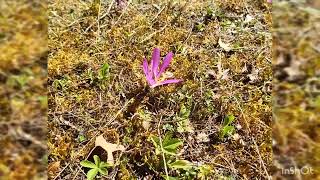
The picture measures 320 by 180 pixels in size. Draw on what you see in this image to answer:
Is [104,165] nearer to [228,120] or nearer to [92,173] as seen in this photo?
[92,173]

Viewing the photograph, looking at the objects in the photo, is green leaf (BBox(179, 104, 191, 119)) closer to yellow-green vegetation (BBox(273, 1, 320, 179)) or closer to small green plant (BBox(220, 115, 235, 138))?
small green plant (BBox(220, 115, 235, 138))

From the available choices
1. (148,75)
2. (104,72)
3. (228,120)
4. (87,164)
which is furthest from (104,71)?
(228,120)

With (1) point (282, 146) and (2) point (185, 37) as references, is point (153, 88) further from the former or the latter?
(1) point (282, 146)

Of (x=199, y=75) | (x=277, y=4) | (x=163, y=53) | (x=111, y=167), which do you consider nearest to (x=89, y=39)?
(x=163, y=53)

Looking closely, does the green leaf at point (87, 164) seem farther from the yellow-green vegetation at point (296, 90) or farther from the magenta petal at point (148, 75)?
the yellow-green vegetation at point (296, 90)

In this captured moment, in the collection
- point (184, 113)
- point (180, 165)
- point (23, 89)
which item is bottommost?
point (180, 165)

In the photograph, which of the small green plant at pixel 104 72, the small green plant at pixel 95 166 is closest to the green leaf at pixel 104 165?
the small green plant at pixel 95 166
